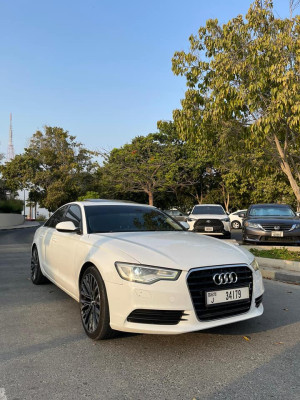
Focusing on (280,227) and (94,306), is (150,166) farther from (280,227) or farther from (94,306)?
(94,306)

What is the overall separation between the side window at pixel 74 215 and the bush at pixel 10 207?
28.4 meters

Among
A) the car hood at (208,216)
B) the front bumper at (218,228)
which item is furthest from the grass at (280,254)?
the car hood at (208,216)

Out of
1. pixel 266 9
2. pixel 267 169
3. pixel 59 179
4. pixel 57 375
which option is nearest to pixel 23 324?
pixel 57 375

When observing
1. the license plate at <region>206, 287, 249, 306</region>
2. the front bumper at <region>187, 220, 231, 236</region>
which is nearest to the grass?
the front bumper at <region>187, 220, 231, 236</region>

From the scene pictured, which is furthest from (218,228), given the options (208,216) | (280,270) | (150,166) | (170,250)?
(150,166)

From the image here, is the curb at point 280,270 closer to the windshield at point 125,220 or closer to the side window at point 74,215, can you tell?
the windshield at point 125,220

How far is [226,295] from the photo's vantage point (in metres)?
3.32

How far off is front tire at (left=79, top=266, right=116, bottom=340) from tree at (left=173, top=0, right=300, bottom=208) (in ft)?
20.5

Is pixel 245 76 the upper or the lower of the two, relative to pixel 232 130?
upper

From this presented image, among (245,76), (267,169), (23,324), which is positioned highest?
(245,76)

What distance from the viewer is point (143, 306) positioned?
313 centimetres

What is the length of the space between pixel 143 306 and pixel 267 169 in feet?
36.3

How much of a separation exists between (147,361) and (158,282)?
71 centimetres

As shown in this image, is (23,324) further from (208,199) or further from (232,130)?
(208,199)
